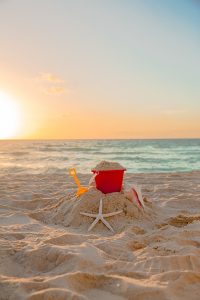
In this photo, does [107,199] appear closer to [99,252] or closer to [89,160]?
[99,252]

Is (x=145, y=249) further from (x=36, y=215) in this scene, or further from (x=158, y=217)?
(x=36, y=215)

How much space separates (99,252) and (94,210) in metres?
1.29

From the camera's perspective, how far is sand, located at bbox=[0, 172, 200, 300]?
2.12 meters

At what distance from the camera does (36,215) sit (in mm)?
4457

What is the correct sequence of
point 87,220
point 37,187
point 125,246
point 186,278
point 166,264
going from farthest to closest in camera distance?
1. point 37,187
2. point 87,220
3. point 125,246
4. point 166,264
5. point 186,278

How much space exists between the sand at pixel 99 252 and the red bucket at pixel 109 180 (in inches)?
4.8

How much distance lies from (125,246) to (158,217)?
1293 millimetres

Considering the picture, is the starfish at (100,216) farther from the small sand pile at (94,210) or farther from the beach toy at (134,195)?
the beach toy at (134,195)

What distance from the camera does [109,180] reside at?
421cm

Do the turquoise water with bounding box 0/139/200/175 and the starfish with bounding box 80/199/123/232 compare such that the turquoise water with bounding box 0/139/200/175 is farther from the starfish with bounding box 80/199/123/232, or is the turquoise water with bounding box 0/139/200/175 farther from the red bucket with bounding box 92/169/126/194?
the starfish with bounding box 80/199/123/232

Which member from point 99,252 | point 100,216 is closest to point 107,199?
point 100,216

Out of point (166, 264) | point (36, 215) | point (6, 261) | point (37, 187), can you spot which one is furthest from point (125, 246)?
point (37, 187)

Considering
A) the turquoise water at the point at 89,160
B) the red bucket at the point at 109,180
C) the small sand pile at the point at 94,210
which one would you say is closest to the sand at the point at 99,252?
the small sand pile at the point at 94,210

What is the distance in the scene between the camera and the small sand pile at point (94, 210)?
12.9ft
